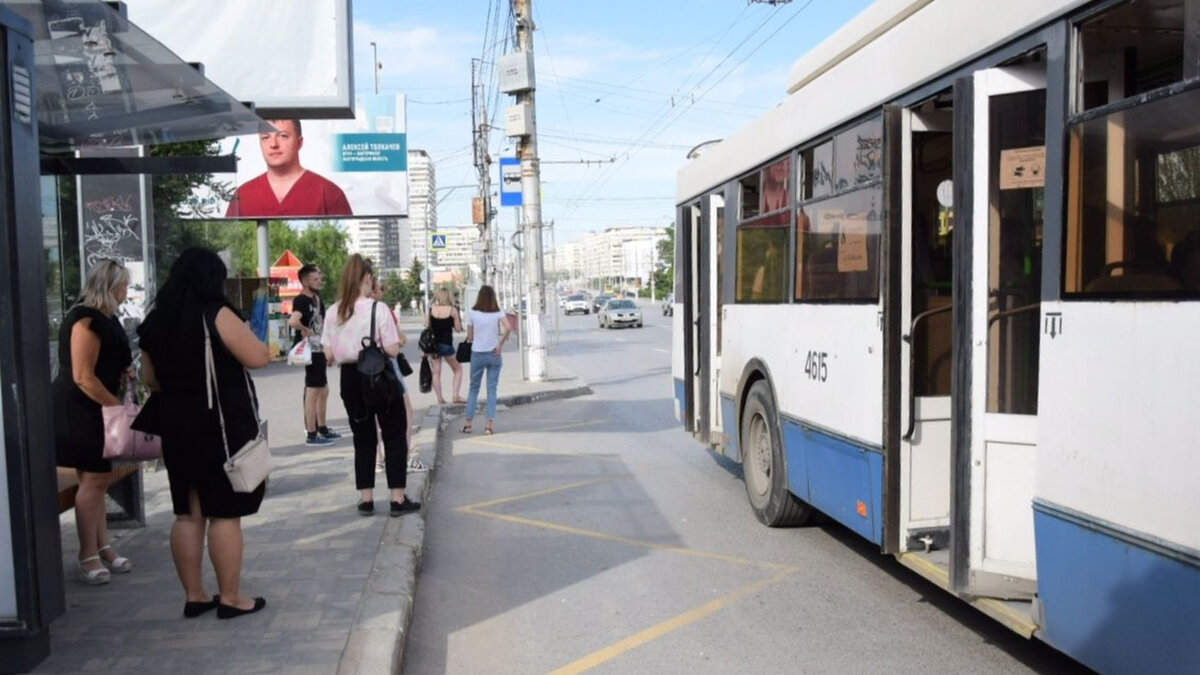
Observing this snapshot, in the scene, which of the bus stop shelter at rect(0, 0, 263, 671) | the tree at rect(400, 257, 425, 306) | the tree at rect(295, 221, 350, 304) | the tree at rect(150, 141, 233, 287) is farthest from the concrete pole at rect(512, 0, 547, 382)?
the tree at rect(400, 257, 425, 306)

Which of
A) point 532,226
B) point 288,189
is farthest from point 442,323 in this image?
point 288,189

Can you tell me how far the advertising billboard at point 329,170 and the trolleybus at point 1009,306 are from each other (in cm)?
2672

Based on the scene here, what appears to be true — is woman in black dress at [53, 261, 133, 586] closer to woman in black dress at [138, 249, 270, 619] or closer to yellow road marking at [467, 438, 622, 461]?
woman in black dress at [138, 249, 270, 619]

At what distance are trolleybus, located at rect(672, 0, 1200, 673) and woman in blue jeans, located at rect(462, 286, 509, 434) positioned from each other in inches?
222

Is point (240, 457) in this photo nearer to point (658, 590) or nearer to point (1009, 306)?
point (658, 590)

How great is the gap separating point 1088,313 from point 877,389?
189 cm

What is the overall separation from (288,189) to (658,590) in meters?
28.0

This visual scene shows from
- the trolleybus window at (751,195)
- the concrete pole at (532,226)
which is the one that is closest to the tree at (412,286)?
the concrete pole at (532,226)

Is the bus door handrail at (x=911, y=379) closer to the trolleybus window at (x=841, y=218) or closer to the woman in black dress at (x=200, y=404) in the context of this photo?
the trolleybus window at (x=841, y=218)

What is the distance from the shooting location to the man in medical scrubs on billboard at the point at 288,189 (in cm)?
3136

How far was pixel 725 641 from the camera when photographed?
5.41 m

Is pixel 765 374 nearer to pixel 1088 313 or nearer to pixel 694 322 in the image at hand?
pixel 694 322

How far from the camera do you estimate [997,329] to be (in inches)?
182

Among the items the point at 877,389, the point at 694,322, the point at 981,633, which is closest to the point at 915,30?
the point at 877,389
